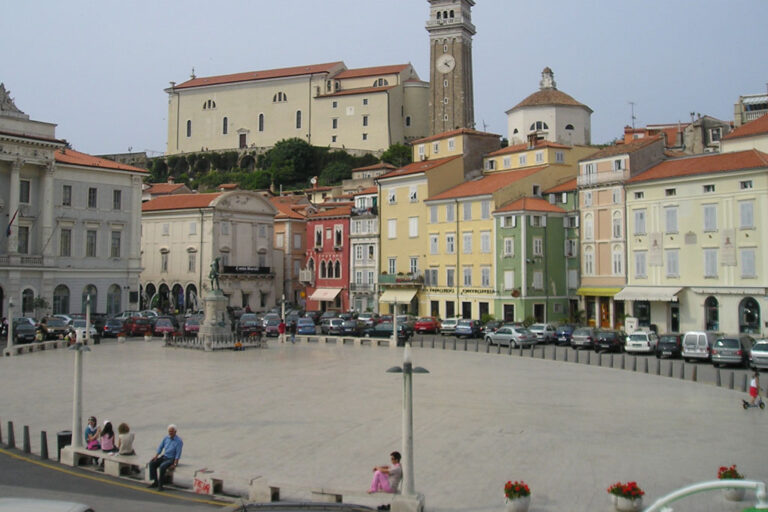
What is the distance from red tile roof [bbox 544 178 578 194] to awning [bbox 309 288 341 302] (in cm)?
2407

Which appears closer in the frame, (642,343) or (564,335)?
(642,343)

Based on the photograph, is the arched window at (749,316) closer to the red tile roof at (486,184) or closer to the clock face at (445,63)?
the red tile roof at (486,184)

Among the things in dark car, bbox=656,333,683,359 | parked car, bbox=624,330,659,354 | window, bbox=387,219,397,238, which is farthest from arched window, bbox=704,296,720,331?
window, bbox=387,219,397,238

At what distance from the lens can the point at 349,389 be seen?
2758cm

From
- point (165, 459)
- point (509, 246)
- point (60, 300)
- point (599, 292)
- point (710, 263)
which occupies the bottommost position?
point (165, 459)

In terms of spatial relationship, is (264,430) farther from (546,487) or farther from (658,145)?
(658,145)

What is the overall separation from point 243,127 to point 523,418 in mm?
130111

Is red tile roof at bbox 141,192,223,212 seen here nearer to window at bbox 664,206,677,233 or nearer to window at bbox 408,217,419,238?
window at bbox 408,217,419,238

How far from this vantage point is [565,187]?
5934 cm

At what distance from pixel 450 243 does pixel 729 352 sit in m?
31.5

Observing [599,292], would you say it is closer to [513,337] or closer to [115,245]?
[513,337]

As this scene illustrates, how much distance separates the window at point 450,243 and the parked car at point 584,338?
Answer: 1995 cm

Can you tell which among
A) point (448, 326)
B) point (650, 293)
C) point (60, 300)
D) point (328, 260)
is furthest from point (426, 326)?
point (60, 300)

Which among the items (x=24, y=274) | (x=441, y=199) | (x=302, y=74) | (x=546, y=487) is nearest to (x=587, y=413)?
(x=546, y=487)
